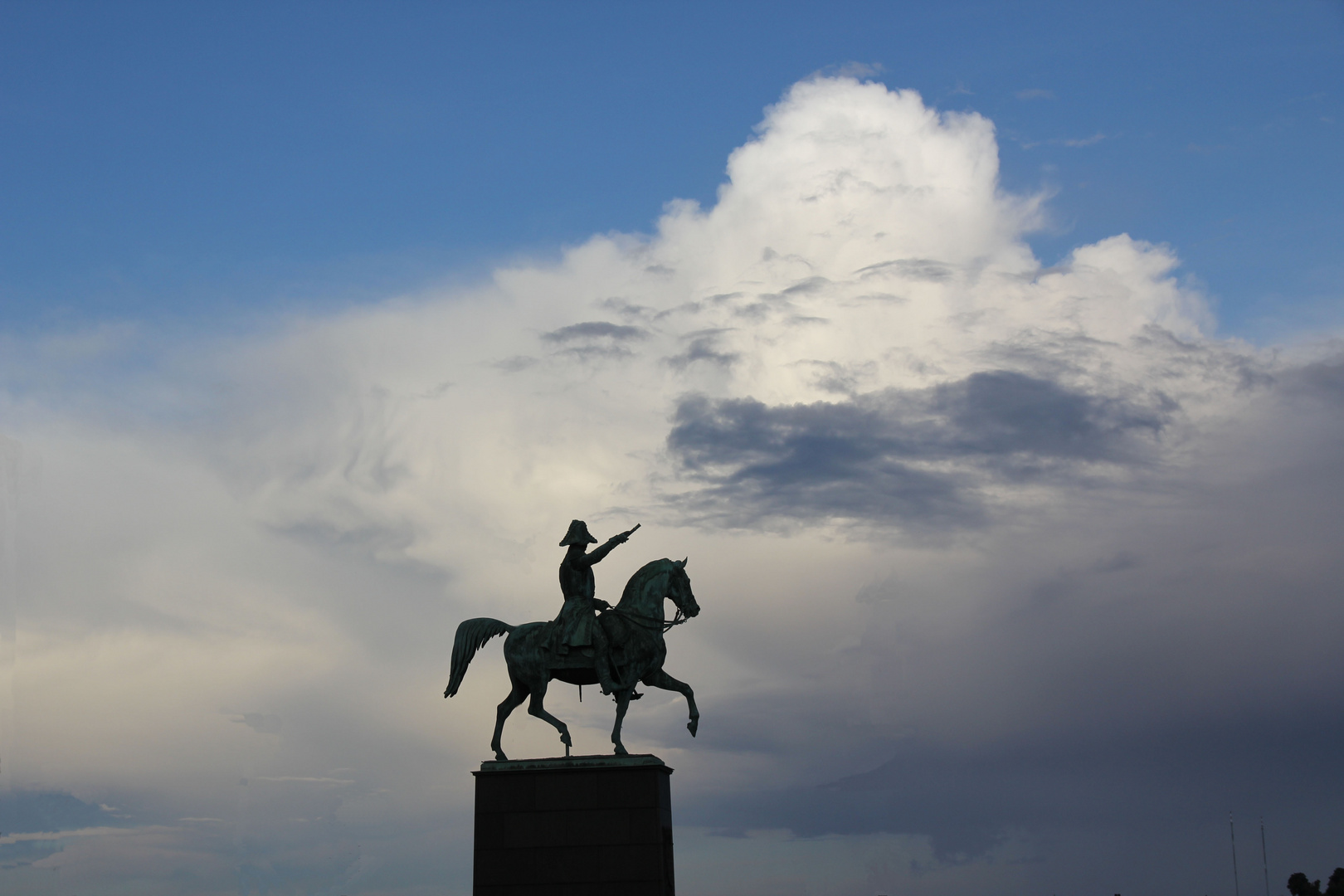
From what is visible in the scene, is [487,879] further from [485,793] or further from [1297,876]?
[1297,876]

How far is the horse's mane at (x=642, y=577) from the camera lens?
24.9 meters

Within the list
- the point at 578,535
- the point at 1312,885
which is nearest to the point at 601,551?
the point at 578,535

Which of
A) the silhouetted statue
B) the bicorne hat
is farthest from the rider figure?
the silhouetted statue

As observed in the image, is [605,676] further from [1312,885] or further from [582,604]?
[1312,885]

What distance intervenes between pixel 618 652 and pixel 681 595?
70.0 inches

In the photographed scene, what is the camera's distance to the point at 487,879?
23500 millimetres

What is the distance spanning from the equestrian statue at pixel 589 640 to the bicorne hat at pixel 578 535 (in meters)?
0.02

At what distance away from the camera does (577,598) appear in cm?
2506

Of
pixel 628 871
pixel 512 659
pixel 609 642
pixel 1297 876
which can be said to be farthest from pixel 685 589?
pixel 1297 876

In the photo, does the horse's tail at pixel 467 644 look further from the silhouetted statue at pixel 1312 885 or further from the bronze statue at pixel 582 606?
the silhouetted statue at pixel 1312 885

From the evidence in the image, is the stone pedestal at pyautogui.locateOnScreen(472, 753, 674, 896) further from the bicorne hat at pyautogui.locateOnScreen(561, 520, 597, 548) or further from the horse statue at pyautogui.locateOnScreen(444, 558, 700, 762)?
the bicorne hat at pyautogui.locateOnScreen(561, 520, 597, 548)

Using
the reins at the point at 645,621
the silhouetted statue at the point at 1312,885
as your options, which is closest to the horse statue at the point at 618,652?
the reins at the point at 645,621

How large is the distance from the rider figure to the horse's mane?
515 millimetres

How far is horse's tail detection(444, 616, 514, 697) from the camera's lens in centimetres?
2517
